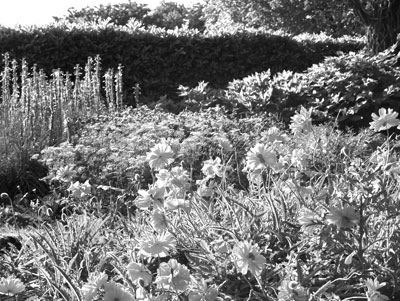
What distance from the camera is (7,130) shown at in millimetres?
6383

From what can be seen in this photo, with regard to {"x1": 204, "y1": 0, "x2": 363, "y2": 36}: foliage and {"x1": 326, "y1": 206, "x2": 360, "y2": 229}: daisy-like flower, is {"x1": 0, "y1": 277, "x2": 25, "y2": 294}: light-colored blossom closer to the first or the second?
{"x1": 326, "y1": 206, "x2": 360, "y2": 229}: daisy-like flower

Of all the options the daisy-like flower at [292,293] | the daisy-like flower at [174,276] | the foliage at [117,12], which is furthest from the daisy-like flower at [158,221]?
the foliage at [117,12]

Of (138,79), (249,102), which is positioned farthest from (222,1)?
(249,102)

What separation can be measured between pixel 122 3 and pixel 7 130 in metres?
30.4

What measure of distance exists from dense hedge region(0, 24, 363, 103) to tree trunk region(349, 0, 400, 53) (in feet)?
11.8

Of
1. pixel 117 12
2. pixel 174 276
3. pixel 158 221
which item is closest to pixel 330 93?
pixel 158 221

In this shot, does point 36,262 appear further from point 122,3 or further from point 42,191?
point 122,3

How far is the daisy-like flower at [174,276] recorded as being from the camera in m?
2.14

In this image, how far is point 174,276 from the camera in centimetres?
215

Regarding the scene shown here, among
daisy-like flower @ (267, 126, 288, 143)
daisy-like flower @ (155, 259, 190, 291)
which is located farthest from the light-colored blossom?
daisy-like flower @ (267, 126, 288, 143)

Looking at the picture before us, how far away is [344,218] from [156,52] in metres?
9.76

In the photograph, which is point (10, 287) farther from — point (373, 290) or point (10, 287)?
point (373, 290)

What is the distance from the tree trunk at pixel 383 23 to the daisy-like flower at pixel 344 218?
7.70 metres

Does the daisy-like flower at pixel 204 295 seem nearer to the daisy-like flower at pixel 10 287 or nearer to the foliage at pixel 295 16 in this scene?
the daisy-like flower at pixel 10 287
